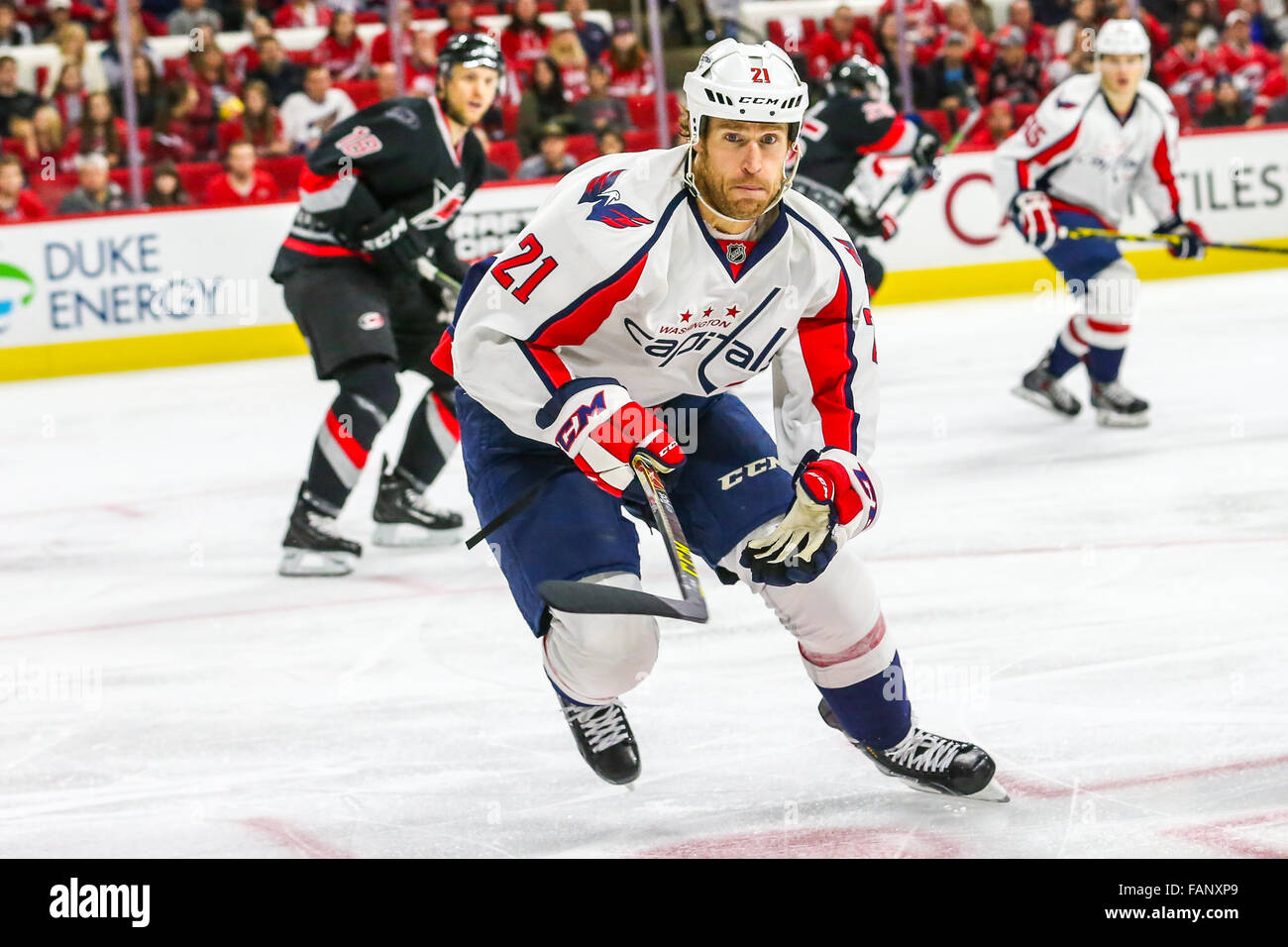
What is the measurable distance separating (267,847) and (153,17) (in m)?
8.27

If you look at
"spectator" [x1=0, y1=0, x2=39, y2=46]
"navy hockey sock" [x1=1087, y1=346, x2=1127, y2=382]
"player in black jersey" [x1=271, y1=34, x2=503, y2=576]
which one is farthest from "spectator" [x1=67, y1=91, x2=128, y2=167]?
"navy hockey sock" [x1=1087, y1=346, x2=1127, y2=382]

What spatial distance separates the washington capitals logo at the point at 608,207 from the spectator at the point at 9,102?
280 inches

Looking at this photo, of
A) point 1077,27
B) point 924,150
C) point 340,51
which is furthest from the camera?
point 1077,27

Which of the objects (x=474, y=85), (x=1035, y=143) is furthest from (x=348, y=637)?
(x=1035, y=143)

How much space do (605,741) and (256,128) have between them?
274 inches

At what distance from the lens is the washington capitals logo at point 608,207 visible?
7.71 feet

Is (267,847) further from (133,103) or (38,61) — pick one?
(38,61)

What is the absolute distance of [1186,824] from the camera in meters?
2.37

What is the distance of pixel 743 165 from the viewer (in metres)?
2.32

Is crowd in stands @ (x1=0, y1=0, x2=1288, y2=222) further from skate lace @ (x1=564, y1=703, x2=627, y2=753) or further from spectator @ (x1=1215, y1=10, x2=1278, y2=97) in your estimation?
skate lace @ (x1=564, y1=703, x2=627, y2=753)

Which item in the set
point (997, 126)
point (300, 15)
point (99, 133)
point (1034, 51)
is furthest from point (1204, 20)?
point (99, 133)

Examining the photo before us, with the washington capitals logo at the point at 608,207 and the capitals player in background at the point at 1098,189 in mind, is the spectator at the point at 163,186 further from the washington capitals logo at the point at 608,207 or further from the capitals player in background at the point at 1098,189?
the washington capitals logo at the point at 608,207

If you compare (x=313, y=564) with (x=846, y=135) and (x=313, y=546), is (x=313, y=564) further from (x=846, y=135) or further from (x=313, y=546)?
(x=846, y=135)

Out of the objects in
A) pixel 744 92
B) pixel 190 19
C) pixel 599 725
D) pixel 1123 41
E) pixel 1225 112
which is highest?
pixel 744 92
